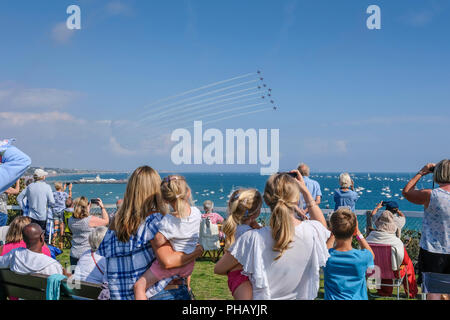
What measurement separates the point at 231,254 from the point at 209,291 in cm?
445

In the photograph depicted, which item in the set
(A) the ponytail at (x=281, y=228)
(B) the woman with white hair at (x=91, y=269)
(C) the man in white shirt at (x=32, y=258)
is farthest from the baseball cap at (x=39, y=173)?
(A) the ponytail at (x=281, y=228)

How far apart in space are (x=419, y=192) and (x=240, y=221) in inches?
86.9

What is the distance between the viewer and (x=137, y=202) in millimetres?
3373

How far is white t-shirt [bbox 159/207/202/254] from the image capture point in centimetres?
335

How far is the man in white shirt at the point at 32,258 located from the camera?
14.9ft

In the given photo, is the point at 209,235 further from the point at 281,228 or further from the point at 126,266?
the point at 281,228

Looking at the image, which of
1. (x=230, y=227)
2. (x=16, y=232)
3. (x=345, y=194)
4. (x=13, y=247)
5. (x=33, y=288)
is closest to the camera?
(x=230, y=227)

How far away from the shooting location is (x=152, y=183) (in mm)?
3416

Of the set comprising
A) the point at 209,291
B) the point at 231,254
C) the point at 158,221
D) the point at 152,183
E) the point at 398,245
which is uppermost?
the point at 152,183

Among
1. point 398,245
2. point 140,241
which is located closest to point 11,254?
point 140,241

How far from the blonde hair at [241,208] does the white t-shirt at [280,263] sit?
20cm

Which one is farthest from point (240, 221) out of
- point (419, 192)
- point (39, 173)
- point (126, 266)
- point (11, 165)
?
point (39, 173)

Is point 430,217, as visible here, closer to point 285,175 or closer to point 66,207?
point 285,175

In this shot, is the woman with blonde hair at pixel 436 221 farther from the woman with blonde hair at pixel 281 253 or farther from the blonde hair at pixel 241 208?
the blonde hair at pixel 241 208
